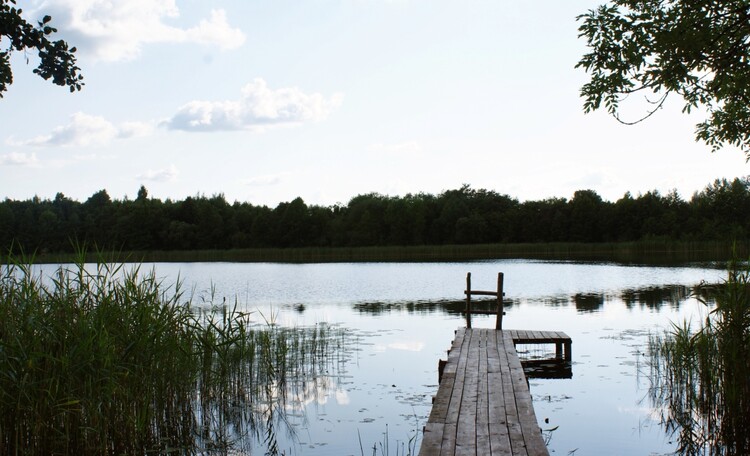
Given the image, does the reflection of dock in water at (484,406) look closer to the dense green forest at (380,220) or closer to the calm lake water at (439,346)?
the calm lake water at (439,346)

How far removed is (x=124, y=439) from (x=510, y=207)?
81.9 metres

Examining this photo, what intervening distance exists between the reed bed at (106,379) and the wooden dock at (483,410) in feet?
7.25

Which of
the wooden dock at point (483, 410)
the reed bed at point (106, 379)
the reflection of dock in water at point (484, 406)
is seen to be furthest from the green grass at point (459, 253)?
the reed bed at point (106, 379)

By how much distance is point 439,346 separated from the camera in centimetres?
1447

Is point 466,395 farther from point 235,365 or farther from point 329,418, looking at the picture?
point 235,365

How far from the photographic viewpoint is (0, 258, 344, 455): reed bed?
5.56 metres

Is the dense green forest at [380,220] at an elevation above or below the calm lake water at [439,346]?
above

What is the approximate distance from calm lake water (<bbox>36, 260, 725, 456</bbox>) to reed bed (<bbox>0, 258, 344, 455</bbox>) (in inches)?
33.0

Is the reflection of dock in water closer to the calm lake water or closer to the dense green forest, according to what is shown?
the calm lake water

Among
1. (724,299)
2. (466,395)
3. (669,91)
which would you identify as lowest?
(466,395)

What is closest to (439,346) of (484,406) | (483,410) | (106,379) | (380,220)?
(484,406)

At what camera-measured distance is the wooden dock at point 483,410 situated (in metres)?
5.66

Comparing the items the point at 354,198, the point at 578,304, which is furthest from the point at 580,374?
the point at 354,198

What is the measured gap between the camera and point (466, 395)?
24.8 feet
